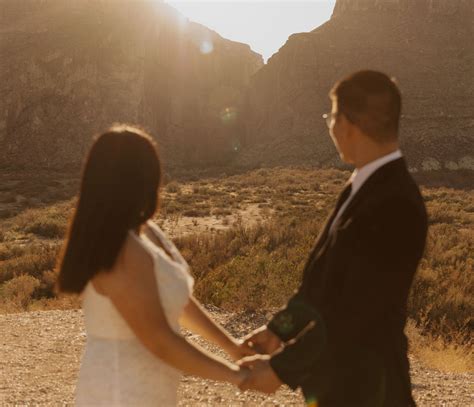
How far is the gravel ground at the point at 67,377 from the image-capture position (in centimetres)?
526

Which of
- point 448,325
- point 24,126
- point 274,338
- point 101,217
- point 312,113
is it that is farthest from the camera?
point 312,113

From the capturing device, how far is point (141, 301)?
196cm

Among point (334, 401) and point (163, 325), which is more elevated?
point (163, 325)

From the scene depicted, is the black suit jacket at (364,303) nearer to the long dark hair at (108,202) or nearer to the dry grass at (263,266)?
the long dark hair at (108,202)

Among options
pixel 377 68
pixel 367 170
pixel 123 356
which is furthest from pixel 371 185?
pixel 377 68

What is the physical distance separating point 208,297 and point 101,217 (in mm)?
6854

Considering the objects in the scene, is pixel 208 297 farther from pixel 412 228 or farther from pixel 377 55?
pixel 377 55

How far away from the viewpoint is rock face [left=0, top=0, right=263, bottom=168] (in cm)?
5312

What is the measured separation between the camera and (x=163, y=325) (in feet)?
6.57

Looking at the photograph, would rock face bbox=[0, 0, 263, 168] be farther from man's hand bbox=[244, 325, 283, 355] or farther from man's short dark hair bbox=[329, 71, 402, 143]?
man's short dark hair bbox=[329, 71, 402, 143]

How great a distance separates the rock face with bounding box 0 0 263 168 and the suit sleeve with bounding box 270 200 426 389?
172ft

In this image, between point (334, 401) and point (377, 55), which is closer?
point (334, 401)

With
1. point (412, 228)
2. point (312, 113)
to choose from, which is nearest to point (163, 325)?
point (412, 228)

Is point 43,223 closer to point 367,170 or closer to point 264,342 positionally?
point 264,342
